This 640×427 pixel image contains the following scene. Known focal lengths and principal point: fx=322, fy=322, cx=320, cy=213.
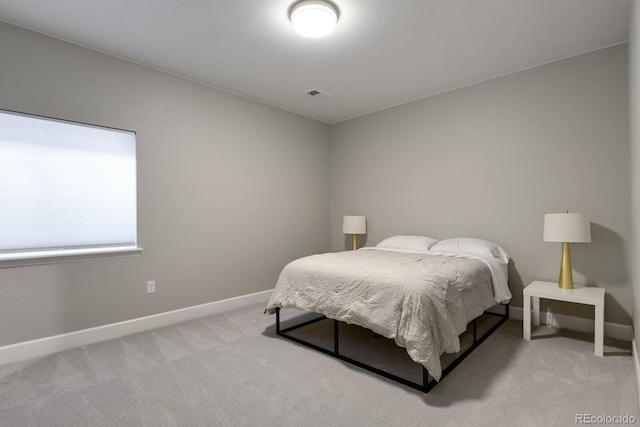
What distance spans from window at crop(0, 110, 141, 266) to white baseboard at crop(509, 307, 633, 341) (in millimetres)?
3966

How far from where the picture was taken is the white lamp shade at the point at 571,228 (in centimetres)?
264

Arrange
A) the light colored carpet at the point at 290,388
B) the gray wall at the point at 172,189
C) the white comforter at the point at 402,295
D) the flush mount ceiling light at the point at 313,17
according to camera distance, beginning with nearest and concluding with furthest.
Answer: the light colored carpet at the point at 290,388, the white comforter at the point at 402,295, the flush mount ceiling light at the point at 313,17, the gray wall at the point at 172,189

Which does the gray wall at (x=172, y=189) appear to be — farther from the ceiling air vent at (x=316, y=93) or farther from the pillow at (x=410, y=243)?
the pillow at (x=410, y=243)

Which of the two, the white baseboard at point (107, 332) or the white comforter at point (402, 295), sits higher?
the white comforter at point (402, 295)

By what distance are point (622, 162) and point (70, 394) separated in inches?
177

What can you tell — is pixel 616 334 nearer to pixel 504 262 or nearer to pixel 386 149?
pixel 504 262

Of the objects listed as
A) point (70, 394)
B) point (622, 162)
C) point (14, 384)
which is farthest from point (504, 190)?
point (14, 384)

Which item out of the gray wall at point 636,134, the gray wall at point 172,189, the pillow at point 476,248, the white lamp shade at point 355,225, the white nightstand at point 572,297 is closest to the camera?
the gray wall at point 636,134

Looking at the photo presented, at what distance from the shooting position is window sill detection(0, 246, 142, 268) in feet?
8.01

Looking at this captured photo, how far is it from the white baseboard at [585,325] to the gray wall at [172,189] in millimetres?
2857

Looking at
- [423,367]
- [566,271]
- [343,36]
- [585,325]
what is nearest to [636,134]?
[566,271]

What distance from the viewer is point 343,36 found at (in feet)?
8.65

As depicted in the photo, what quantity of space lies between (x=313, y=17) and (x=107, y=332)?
3.10m

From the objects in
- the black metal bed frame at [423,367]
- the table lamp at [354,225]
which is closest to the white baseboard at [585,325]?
the black metal bed frame at [423,367]
